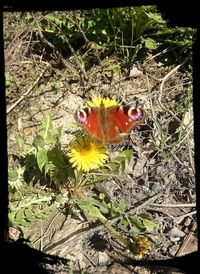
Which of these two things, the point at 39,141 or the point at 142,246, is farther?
the point at 39,141

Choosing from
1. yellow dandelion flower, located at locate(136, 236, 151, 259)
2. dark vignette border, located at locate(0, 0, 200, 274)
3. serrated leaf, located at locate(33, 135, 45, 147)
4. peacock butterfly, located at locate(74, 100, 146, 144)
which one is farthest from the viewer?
serrated leaf, located at locate(33, 135, 45, 147)

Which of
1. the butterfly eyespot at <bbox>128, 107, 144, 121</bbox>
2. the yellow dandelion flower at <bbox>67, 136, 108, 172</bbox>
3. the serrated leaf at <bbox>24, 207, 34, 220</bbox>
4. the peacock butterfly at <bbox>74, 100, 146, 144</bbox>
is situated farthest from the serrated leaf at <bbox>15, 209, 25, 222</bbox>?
the butterfly eyespot at <bbox>128, 107, 144, 121</bbox>

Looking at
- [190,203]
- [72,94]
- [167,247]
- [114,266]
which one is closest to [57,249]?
[114,266]

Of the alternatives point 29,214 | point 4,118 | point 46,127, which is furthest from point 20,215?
point 4,118

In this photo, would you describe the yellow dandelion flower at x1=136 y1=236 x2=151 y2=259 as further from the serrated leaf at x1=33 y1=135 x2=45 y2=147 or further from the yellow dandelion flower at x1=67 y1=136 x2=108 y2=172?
the serrated leaf at x1=33 y1=135 x2=45 y2=147

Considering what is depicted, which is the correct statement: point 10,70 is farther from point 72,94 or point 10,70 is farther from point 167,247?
point 167,247

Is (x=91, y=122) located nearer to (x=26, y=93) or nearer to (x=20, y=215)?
(x=20, y=215)

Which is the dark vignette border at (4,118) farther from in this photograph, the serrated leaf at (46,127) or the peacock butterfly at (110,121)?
the serrated leaf at (46,127)
